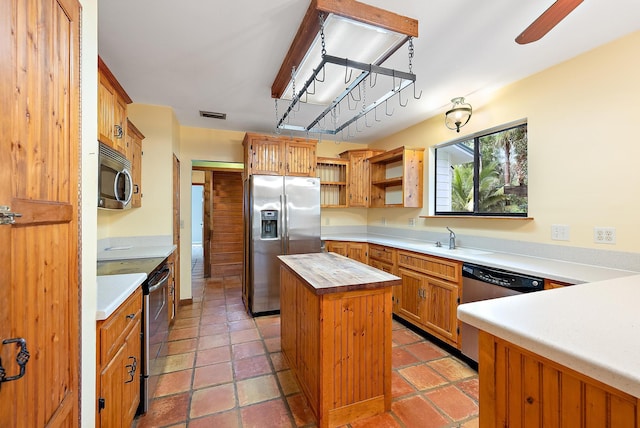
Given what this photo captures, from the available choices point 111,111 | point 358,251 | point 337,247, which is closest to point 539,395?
point 111,111

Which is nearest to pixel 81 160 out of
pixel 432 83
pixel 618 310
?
pixel 618 310

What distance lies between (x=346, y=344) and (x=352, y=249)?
7.88 feet

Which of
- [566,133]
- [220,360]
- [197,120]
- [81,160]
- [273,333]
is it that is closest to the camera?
[81,160]

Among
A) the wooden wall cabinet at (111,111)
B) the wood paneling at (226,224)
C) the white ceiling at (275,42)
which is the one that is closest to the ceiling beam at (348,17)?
the white ceiling at (275,42)

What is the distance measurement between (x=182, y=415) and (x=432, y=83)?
11.1ft

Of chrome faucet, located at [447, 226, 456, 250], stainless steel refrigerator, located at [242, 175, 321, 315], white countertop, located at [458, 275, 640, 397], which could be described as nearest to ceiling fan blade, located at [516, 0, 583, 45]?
white countertop, located at [458, 275, 640, 397]

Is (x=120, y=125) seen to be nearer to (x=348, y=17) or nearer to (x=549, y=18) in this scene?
(x=348, y=17)

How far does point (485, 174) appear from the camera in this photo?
10.0 feet

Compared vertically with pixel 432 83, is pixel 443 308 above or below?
below

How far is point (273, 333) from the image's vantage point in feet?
9.73

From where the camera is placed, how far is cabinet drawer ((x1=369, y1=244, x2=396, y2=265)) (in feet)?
11.1

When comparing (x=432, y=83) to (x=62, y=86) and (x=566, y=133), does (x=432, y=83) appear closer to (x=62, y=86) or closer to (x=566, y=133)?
(x=566, y=133)

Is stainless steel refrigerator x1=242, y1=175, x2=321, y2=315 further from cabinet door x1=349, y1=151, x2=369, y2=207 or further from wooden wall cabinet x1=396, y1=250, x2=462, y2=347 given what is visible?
wooden wall cabinet x1=396, y1=250, x2=462, y2=347

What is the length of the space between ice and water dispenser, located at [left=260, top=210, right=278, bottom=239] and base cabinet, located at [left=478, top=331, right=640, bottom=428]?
115 inches
